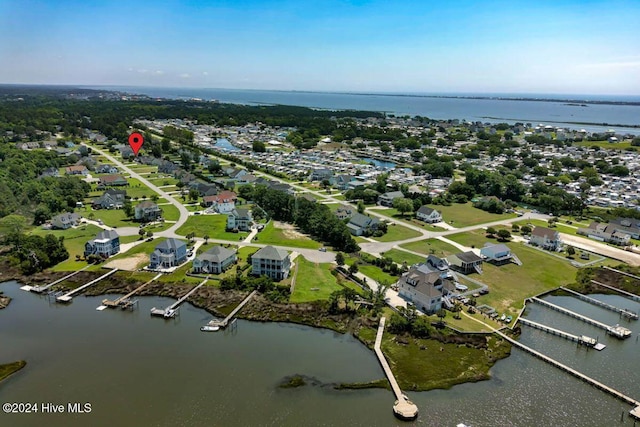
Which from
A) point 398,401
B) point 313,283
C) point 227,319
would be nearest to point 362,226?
point 313,283

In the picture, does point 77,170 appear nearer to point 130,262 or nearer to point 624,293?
point 130,262

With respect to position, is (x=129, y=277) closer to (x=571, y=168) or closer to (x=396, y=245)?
(x=396, y=245)

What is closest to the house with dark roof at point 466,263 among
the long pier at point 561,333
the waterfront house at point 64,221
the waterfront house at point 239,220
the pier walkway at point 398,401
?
the long pier at point 561,333

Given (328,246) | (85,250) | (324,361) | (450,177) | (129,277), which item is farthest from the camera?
(450,177)

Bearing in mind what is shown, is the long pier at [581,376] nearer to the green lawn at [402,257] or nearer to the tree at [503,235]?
the green lawn at [402,257]

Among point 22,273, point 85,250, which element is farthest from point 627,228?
point 22,273

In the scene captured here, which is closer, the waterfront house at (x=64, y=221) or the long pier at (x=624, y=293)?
the long pier at (x=624, y=293)
